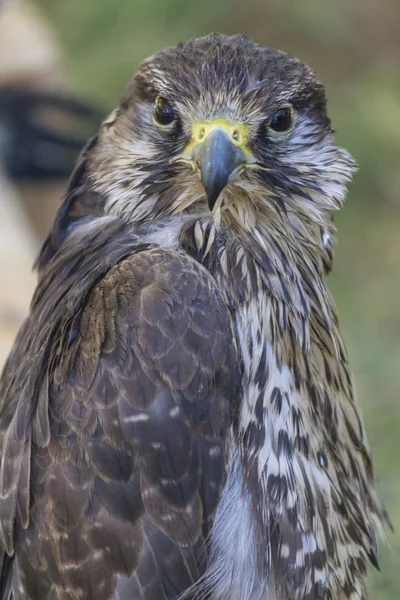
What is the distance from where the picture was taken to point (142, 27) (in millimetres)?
8195

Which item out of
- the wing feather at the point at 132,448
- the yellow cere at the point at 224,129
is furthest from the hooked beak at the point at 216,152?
the wing feather at the point at 132,448

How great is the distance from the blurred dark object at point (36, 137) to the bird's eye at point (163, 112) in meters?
2.83

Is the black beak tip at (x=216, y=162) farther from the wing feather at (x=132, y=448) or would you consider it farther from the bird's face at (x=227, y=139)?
the wing feather at (x=132, y=448)

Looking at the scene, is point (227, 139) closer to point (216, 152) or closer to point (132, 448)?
point (216, 152)

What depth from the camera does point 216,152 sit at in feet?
8.12

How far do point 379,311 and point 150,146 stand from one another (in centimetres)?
417

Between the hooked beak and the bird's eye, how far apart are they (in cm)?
9

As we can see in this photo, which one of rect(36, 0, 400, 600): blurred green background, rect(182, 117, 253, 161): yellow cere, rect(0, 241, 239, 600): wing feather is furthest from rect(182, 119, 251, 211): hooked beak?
rect(36, 0, 400, 600): blurred green background

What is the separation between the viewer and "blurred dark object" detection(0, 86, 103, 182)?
5512mm

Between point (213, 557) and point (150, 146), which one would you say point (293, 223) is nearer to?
point (150, 146)

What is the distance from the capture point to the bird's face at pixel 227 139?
2594 mm

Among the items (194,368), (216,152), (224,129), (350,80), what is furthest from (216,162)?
(350,80)

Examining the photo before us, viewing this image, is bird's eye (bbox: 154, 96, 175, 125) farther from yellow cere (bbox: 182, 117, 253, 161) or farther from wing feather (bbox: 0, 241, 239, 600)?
wing feather (bbox: 0, 241, 239, 600)

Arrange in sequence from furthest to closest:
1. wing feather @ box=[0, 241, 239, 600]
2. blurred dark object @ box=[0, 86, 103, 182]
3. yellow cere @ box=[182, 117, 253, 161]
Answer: blurred dark object @ box=[0, 86, 103, 182]
yellow cere @ box=[182, 117, 253, 161]
wing feather @ box=[0, 241, 239, 600]
